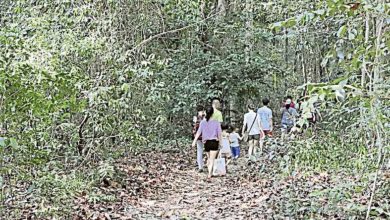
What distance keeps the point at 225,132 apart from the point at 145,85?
3.70 metres

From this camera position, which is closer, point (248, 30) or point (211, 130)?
point (211, 130)

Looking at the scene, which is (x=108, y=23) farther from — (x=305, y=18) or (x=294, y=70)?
(x=294, y=70)

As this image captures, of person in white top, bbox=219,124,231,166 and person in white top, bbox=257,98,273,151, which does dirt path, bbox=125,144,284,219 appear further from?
person in white top, bbox=257,98,273,151

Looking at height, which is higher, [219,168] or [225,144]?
[225,144]

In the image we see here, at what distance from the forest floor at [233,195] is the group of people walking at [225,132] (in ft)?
2.04

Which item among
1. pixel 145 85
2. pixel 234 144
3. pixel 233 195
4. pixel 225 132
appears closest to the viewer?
pixel 233 195

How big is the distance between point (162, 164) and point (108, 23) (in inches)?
169

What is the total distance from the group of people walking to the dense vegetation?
4.01ft

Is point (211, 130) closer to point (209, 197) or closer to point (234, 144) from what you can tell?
point (209, 197)

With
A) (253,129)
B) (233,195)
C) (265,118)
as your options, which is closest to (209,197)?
(233,195)

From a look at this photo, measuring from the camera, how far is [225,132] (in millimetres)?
12711

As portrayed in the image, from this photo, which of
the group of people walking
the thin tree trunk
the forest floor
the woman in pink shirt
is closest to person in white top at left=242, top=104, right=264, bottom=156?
the group of people walking

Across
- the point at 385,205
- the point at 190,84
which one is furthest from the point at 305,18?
the point at 190,84

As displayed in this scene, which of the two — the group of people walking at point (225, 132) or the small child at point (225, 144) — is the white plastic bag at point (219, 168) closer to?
the group of people walking at point (225, 132)
